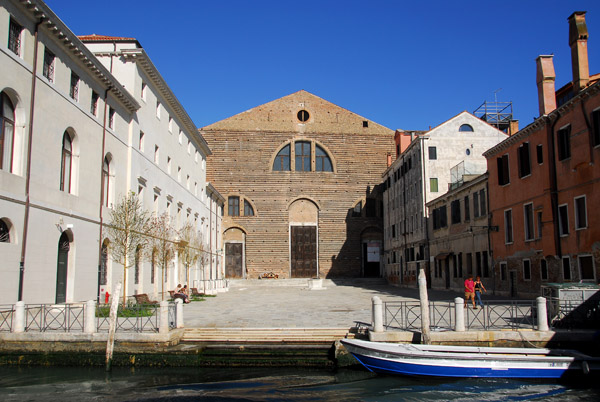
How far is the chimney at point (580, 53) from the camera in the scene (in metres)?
21.2

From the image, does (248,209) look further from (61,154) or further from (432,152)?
(61,154)

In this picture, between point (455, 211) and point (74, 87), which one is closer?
point (74, 87)

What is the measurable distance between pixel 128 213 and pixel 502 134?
25655 mm

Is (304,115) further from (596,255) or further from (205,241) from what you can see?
(596,255)

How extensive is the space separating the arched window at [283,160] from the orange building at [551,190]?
2661 centimetres

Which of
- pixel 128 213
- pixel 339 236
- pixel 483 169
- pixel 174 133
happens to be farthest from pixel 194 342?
pixel 339 236

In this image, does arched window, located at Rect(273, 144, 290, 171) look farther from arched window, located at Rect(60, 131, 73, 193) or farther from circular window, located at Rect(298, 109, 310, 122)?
arched window, located at Rect(60, 131, 73, 193)

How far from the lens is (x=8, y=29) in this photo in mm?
15523

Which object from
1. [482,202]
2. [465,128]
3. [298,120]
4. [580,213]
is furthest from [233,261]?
[580,213]

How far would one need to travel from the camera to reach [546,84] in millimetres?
23859

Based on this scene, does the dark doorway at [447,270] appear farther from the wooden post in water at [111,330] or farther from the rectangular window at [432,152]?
the wooden post in water at [111,330]

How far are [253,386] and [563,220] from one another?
15069mm

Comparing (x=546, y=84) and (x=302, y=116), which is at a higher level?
(x=302, y=116)

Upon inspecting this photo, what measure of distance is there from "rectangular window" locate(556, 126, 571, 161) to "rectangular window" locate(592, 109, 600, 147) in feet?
5.26
